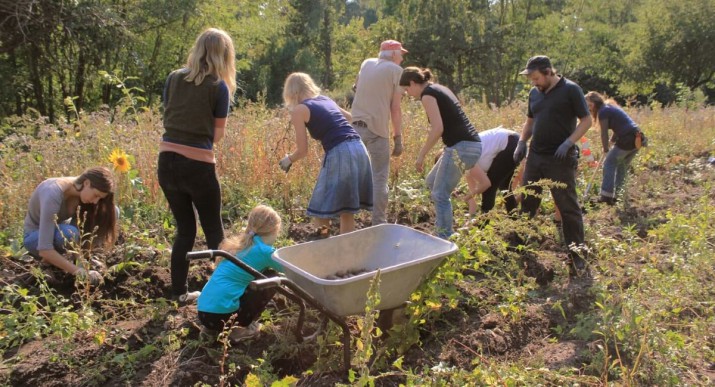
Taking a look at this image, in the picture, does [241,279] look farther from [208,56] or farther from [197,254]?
[208,56]

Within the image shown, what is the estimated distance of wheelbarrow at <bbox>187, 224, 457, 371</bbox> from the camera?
2744 mm

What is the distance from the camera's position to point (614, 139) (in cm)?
704

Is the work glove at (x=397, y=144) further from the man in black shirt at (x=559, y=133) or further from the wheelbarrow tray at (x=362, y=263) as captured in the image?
the wheelbarrow tray at (x=362, y=263)

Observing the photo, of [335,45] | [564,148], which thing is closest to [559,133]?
[564,148]

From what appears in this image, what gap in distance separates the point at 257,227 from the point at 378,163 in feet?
6.73

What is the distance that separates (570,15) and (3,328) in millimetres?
36628

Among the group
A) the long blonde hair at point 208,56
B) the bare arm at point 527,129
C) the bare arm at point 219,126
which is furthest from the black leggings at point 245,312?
the bare arm at point 527,129

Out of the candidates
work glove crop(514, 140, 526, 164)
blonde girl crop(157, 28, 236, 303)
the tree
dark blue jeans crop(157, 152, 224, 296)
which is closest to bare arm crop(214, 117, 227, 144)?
blonde girl crop(157, 28, 236, 303)

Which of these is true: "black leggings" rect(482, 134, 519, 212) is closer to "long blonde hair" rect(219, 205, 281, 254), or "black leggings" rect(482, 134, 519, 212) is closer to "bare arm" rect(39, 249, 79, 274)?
"long blonde hair" rect(219, 205, 281, 254)

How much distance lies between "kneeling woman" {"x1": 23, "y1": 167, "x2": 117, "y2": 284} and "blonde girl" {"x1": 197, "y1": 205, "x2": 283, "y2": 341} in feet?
2.95

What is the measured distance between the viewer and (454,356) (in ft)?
10.4

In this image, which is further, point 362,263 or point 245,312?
point 362,263

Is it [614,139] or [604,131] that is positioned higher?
[604,131]

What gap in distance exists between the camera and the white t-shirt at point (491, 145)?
5289 millimetres
